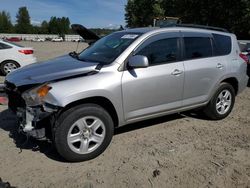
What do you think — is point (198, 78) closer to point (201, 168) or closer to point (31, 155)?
point (201, 168)

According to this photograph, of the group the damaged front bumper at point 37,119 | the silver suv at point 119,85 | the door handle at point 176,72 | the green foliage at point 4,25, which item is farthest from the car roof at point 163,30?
the green foliage at point 4,25

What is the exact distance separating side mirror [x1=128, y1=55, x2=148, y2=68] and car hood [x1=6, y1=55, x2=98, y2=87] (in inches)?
20.4

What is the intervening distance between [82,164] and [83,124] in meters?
0.53

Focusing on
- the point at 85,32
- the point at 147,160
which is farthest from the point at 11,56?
the point at 147,160

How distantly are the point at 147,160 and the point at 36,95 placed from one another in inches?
67.4

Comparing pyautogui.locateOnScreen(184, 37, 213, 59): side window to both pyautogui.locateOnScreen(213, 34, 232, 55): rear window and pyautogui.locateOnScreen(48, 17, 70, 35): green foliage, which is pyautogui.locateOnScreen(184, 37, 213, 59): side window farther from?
pyautogui.locateOnScreen(48, 17, 70, 35): green foliage

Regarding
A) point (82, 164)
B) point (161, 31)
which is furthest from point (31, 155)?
point (161, 31)

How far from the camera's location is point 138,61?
4590 mm

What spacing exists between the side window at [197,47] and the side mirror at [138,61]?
113 cm

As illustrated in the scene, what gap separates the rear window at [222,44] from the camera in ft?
19.7

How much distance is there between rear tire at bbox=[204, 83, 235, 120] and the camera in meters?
6.02

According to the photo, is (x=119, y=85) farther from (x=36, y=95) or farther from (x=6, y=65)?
(x=6, y=65)

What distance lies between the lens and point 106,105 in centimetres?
459

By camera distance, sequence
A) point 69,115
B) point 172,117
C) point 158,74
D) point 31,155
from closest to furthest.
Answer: point 69,115 < point 31,155 < point 158,74 < point 172,117
